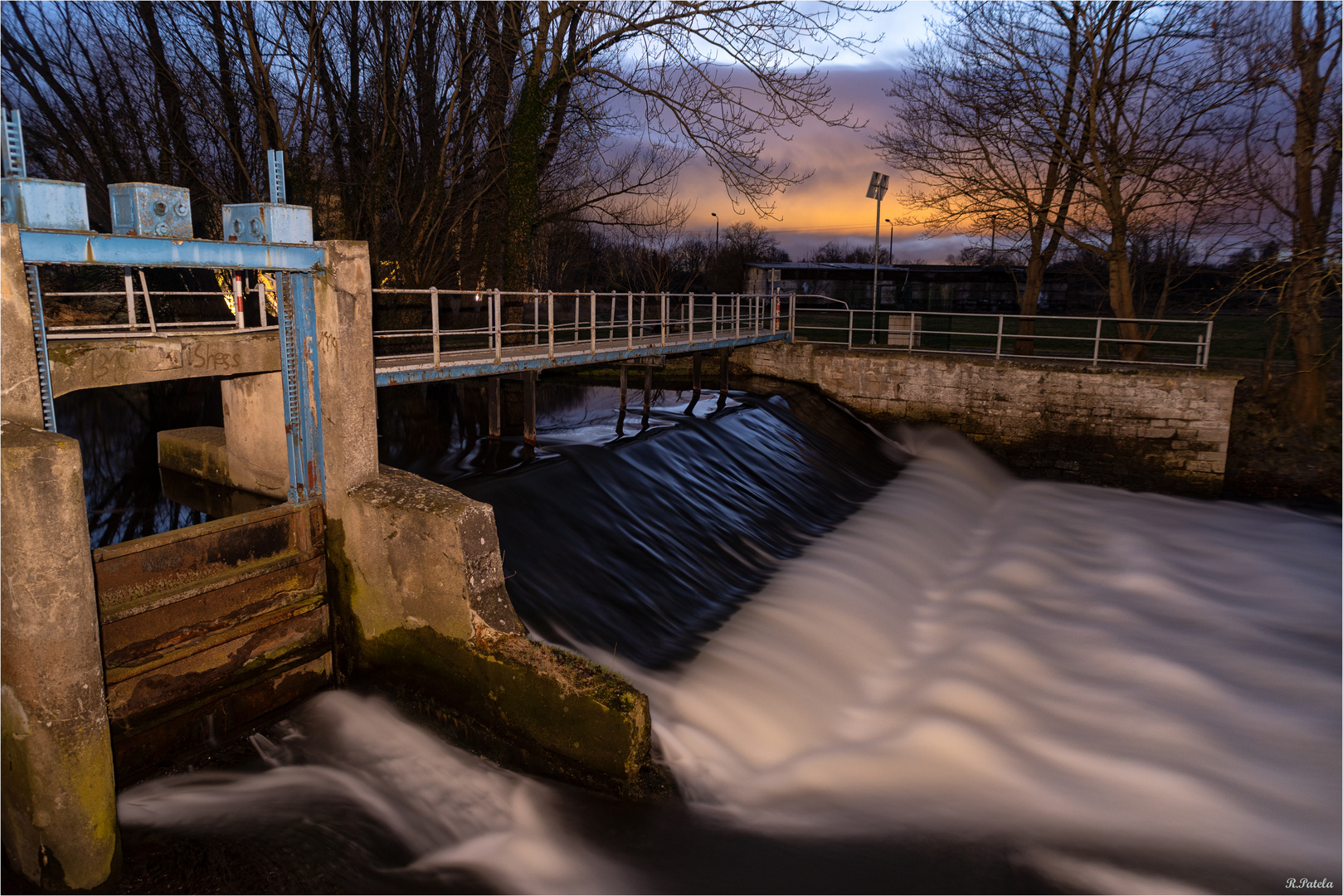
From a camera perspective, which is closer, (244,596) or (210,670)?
(210,670)

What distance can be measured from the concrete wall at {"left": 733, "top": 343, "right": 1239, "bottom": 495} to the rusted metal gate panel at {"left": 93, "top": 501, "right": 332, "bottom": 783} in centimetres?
1301

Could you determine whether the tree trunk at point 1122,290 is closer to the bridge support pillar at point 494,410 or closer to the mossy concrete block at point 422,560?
Answer: the bridge support pillar at point 494,410

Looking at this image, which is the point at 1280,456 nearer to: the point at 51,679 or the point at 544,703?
the point at 544,703

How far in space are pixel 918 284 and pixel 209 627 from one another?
36.0 metres

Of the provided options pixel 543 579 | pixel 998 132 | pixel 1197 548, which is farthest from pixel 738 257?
pixel 543 579

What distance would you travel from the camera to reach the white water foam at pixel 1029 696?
619 centimetres

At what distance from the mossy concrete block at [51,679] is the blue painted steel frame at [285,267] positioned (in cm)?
118

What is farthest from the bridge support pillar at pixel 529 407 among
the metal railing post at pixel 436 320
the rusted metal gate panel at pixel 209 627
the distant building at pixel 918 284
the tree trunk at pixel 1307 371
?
the distant building at pixel 918 284

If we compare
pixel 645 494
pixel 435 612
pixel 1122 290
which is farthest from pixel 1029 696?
pixel 1122 290

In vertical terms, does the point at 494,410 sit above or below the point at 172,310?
below

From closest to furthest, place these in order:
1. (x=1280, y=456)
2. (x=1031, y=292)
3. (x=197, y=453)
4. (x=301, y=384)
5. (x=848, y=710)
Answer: (x=301, y=384) → (x=848, y=710) → (x=197, y=453) → (x=1280, y=456) → (x=1031, y=292)

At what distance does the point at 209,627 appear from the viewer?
21.7 ft

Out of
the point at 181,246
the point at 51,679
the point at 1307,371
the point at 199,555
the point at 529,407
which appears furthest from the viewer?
the point at 1307,371

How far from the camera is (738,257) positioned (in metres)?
57.5
